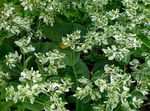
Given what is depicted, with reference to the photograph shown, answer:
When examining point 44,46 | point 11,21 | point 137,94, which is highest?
point 11,21

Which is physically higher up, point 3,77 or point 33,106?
point 3,77

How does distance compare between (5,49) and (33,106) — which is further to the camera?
(5,49)

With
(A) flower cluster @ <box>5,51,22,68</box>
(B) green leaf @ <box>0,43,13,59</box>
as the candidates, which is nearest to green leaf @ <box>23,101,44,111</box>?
(A) flower cluster @ <box>5,51,22,68</box>

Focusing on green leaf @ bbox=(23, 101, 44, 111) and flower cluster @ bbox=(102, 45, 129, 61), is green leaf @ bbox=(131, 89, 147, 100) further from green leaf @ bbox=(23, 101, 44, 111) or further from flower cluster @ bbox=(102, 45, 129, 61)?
green leaf @ bbox=(23, 101, 44, 111)

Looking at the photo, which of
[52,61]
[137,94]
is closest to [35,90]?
[52,61]

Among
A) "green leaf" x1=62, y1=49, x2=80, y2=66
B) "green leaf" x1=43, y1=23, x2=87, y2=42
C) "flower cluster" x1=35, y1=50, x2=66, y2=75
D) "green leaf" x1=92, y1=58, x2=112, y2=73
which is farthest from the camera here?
"green leaf" x1=43, y1=23, x2=87, y2=42

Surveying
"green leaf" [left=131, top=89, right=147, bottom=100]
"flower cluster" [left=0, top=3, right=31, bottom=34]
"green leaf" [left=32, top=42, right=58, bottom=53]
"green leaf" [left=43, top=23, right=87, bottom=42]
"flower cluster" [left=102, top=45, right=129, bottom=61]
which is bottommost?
"green leaf" [left=131, top=89, right=147, bottom=100]

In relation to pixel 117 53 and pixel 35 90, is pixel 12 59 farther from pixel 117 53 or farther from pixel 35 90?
pixel 117 53

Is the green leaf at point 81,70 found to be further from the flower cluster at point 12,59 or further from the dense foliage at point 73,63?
the flower cluster at point 12,59

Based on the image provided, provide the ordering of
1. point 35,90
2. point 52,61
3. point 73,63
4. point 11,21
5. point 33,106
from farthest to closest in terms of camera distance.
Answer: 1. point 11,21
2. point 73,63
3. point 52,61
4. point 33,106
5. point 35,90
